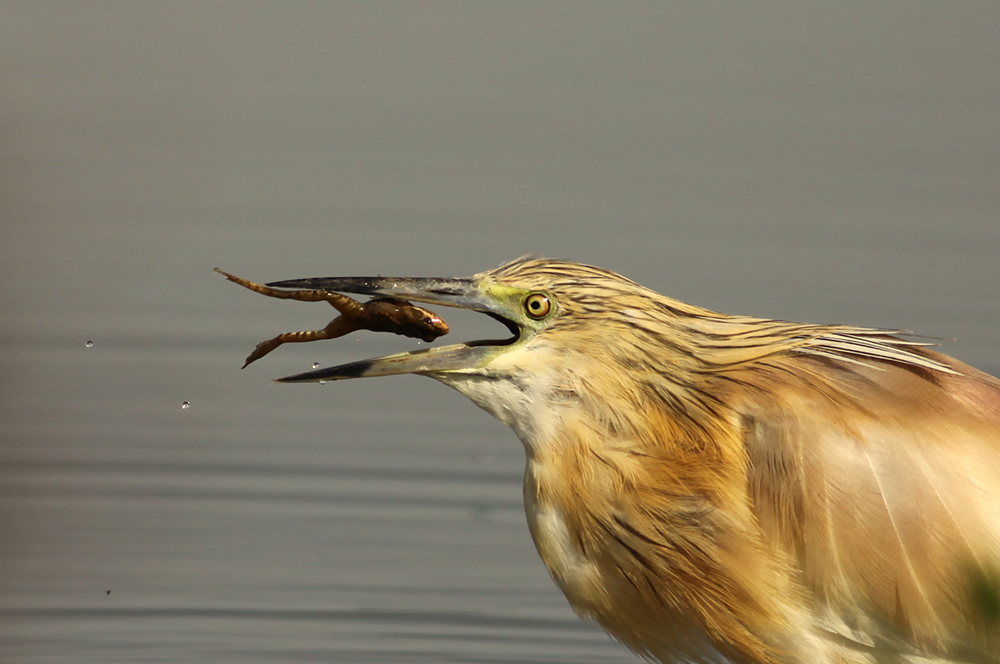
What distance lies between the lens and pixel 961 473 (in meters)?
3.44

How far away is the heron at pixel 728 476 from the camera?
3383 millimetres

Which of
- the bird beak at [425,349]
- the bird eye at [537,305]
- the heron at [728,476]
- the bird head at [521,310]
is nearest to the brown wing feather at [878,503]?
the heron at [728,476]

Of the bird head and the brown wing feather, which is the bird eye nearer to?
the bird head

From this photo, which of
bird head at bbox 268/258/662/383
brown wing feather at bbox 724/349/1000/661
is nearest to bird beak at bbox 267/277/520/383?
bird head at bbox 268/258/662/383

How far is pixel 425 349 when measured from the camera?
3.33m

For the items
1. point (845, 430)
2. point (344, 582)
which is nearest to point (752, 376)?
point (845, 430)

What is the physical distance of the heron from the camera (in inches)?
133

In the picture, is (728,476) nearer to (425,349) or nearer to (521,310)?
(521,310)

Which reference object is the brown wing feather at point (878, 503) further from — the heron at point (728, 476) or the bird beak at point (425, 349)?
the bird beak at point (425, 349)

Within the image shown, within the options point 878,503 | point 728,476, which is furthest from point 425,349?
point 878,503

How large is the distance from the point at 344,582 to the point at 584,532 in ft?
8.13

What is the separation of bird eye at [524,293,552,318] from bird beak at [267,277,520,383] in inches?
2.2

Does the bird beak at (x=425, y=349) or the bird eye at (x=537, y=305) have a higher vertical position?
the bird eye at (x=537, y=305)

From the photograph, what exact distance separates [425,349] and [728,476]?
2.56 ft
